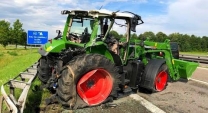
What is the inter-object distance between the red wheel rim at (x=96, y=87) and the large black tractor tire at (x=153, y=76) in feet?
5.56

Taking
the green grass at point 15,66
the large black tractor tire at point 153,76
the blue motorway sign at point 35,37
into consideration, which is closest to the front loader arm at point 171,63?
the large black tractor tire at point 153,76

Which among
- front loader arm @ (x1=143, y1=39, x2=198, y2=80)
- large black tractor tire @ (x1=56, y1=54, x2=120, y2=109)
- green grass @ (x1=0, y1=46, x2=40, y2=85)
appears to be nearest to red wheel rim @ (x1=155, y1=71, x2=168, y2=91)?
front loader arm @ (x1=143, y1=39, x2=198, y2=80)

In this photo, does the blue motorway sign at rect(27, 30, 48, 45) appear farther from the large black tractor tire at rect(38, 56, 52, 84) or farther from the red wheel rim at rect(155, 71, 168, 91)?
the red wheel rim at rect(155, 71, 168, 91)

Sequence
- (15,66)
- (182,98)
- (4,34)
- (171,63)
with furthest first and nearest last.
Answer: (4,34) < (15,66) < (171,63) < (182,98)

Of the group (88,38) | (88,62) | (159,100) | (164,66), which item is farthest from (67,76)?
(164,66)

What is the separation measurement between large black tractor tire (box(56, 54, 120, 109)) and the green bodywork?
416mm

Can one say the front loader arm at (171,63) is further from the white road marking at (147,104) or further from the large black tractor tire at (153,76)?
the white road marking at (147,104)

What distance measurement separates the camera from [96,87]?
657 cm

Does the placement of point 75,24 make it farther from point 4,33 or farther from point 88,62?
point 4,33

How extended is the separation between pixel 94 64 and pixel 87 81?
0.58m

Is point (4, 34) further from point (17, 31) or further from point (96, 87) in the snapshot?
point (96, 87)

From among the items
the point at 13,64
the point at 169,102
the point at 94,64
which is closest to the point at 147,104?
the point at 169,102

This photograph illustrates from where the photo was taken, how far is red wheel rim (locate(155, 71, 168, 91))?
8188mm

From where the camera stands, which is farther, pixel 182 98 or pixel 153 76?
pixel 153 76
